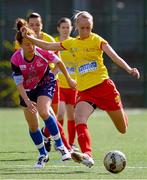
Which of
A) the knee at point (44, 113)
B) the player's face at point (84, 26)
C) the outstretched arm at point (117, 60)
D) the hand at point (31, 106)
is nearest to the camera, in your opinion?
the outstretched arm at point (117, 60)

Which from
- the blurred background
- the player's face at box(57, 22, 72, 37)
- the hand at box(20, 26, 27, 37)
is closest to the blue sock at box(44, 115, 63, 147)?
the hand at box(20, 26, 27, 37)

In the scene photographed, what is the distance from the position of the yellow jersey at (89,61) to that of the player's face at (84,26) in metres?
0.05

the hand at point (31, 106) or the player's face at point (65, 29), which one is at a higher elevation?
the player's face at point (65, 29)

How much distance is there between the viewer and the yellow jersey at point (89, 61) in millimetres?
7961

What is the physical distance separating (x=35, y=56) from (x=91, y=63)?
67 centimetres

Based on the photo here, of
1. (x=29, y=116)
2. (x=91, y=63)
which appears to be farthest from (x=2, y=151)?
(x=91, y=63)

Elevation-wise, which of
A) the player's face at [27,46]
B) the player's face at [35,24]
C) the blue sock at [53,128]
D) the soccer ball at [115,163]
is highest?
the player's face at [35,24]

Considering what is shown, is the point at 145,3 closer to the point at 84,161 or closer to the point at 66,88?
the point at 66,88

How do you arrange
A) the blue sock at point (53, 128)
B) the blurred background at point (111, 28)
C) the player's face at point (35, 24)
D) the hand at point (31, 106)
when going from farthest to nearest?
the blurred background at point (111, 28), the player's face at point (35, 24), the blue sock at point (53, 128), the hand at point (31, 106)

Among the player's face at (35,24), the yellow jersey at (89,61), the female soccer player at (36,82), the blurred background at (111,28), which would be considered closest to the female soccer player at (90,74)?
the yellow jersey at (89,61)

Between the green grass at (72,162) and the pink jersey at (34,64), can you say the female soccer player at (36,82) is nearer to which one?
the pink jersey at (34,64)

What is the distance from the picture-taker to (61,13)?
21562 millimetres

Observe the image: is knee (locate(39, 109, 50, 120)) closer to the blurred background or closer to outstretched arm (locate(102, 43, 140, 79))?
outstretched arm (locate(102, 43, 140, 79))

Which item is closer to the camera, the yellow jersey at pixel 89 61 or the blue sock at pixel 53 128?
the yellow jersey at pixel 89 61
